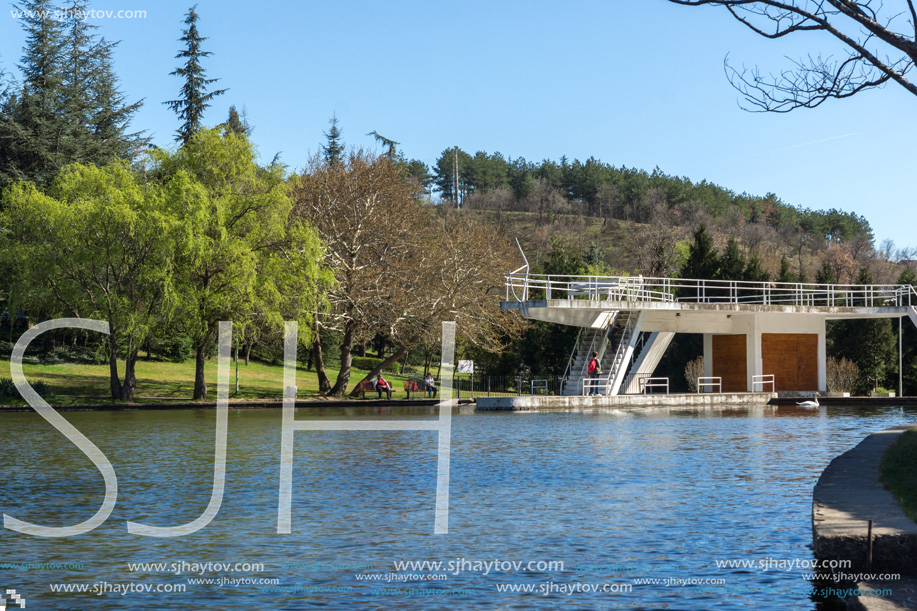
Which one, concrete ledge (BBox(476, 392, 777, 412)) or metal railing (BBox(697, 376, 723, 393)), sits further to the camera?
metal railing (BBox(697, 376, 723, 393))

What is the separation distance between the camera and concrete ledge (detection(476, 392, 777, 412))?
122ft

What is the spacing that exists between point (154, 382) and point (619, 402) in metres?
24.4

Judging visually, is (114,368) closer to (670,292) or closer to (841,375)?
(670,292)

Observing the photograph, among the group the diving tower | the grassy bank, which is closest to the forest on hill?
the diving tower

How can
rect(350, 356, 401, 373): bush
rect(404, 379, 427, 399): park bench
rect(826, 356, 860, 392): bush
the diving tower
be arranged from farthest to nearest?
rect(350, 356, 401, 373): bush → rect(826, 356, 860, 392): bush → rect(404, 379, 427, 399): park bench → the diving tower

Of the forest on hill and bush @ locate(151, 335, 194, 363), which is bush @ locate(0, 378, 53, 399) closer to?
Answer: the forest on hill

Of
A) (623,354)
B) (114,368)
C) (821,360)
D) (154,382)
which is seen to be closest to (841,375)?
(821,360)

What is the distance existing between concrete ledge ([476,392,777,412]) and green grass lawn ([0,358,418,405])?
41.4ft

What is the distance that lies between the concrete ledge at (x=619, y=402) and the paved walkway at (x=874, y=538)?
2694cm

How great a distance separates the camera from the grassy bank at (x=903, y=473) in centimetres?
901

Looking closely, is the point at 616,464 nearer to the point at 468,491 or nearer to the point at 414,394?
the point at 468,491

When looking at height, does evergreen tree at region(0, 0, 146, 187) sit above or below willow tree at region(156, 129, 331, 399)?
above

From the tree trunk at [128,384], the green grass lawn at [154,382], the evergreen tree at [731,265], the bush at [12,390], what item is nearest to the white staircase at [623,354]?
the green grass lawn at [154,382]

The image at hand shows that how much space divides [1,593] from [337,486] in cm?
672
